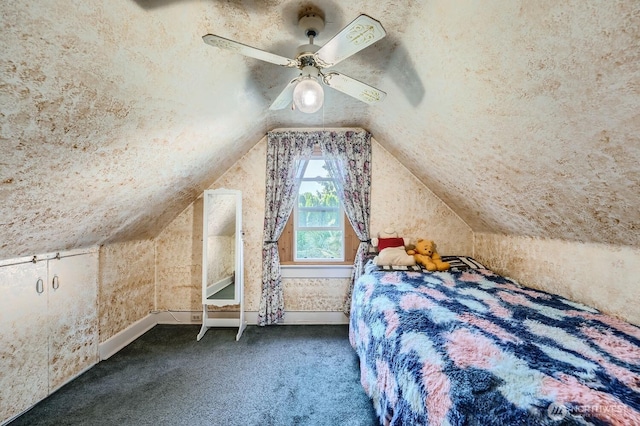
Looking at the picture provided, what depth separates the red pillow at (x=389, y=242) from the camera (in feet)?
10.7

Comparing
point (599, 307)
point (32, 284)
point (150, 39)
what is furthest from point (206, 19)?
point (599, 307)

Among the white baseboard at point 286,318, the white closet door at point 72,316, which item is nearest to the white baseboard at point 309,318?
the white baseboard at point 286,318

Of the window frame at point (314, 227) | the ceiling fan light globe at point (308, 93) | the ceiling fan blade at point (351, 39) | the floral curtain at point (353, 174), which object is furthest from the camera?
the window frame at point (314, 227)

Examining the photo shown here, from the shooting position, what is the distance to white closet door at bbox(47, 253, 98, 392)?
213 centimetres

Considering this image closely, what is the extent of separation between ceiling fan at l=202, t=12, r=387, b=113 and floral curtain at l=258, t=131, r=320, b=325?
5.19ft

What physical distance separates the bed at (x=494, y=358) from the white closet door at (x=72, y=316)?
7.17ft

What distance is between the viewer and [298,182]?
11.4 ft

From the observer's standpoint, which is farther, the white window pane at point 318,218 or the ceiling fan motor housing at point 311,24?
the white window pane at point 318,218

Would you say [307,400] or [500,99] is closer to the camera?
[500,99]

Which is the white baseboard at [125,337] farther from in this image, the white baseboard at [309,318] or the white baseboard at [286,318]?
the white baseboard at [309,318]

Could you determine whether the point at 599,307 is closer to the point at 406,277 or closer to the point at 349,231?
the point at 406,277

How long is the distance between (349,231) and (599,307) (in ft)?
7.28

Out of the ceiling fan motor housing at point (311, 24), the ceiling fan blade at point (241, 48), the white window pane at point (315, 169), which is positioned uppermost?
the ceiling fan motor housing at point (311, 24)

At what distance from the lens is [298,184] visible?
346cm
